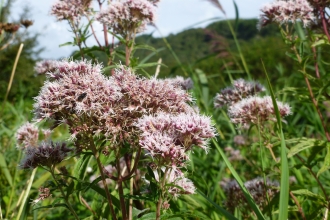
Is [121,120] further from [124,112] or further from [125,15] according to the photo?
[125,15]

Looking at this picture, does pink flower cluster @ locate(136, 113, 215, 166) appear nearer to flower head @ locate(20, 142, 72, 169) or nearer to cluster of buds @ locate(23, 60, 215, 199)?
cluster of buds @ locate(23, 60, 215, 199)

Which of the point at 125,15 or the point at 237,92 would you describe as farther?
the point at 237,92

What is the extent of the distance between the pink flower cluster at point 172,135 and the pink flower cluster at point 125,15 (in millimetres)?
1517

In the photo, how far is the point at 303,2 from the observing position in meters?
3.58

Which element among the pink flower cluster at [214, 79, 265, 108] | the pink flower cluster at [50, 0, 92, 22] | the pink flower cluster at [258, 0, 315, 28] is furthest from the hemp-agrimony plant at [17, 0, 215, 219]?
the pink flower cluster at [258, 0, 315, 28]

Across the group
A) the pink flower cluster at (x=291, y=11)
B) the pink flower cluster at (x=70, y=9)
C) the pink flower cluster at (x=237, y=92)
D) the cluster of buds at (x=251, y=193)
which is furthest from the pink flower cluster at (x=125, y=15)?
the cluster of buds at (x=251, y=193)

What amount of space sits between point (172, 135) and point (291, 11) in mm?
2181

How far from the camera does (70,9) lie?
11.5 ft

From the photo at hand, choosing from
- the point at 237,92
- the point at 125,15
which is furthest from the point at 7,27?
the point at 237,92

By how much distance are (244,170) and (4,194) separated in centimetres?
256

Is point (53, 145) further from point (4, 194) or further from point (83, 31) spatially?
point (4, 194)

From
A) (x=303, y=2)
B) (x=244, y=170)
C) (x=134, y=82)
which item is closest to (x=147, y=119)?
(x=134, y=82)

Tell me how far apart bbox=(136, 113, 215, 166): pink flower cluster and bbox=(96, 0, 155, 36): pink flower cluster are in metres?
1.52

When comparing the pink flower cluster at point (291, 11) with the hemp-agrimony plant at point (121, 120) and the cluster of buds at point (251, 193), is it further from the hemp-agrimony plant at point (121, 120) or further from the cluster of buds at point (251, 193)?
the hemp-agrimony plant at point (121, 120)
